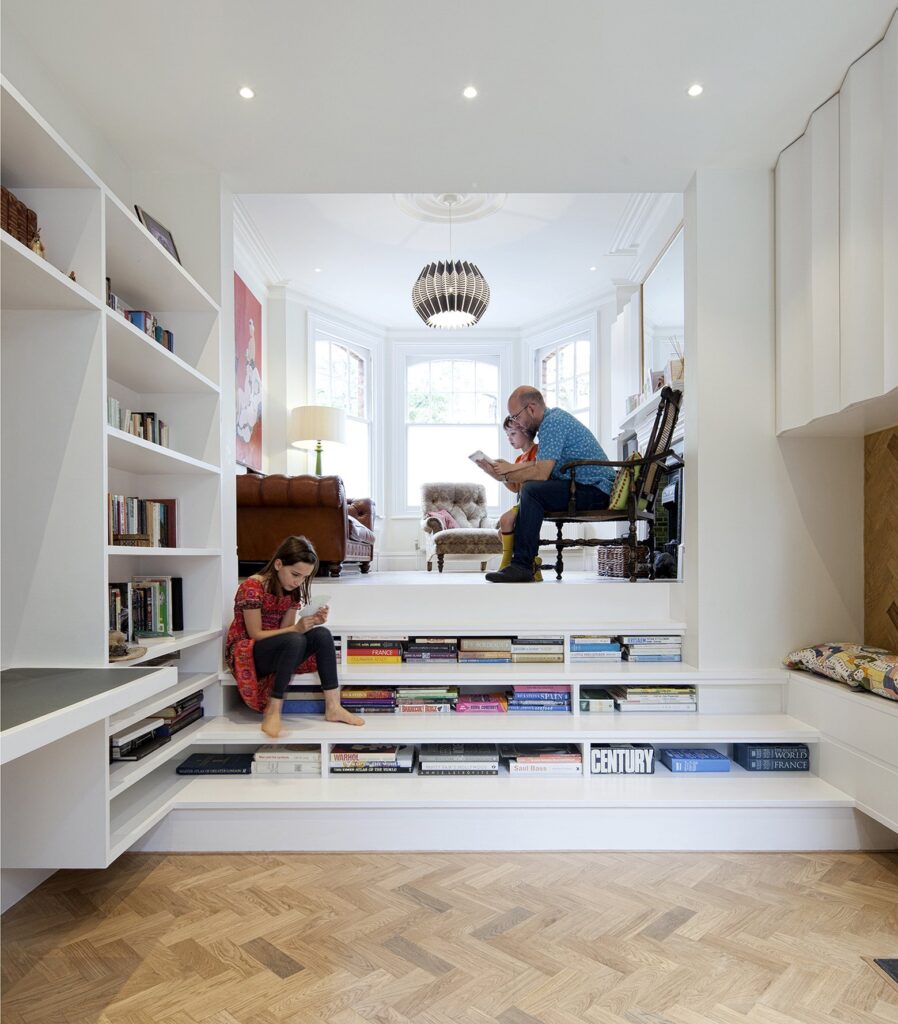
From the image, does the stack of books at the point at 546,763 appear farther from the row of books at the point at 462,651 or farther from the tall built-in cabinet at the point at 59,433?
the tall built-in cabinet at the point at 59,433

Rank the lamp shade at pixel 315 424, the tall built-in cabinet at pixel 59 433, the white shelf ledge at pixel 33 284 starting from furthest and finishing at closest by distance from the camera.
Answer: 1. the lamp shade at pixel 315 424
2. the tall built-in cabinet at pixel 59 433
3. the white shelf ledge at pixel 33 284

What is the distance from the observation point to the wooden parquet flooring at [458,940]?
148 cm

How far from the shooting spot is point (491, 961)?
64.5 inches

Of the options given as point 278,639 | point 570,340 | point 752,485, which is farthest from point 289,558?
point 570,340

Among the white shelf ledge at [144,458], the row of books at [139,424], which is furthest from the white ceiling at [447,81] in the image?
the white shelf ledge at [144,458]

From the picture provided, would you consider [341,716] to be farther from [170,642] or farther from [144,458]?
[144,458]

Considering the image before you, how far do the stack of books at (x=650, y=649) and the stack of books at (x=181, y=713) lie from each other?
1866 mm

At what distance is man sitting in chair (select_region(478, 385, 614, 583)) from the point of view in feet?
11.0

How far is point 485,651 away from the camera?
289 cm

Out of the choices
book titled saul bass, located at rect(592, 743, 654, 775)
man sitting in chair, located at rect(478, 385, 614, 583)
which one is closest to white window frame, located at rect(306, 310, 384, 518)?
man sitting in chair, located at rect(478, 385, 614, 583)

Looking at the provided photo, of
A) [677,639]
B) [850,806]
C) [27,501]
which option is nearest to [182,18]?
[27,501]

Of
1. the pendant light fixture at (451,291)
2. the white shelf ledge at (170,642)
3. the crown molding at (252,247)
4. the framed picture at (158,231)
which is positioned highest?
the crown molding at (252,247)

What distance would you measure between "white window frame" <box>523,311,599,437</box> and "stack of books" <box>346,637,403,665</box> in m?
4.07

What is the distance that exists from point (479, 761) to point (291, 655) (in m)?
0.83
